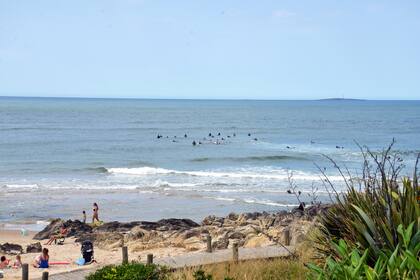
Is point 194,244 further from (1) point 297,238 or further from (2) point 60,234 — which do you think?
(2) point 60,234

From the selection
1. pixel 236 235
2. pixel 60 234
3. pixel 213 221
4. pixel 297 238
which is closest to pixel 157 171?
pixel 213 221

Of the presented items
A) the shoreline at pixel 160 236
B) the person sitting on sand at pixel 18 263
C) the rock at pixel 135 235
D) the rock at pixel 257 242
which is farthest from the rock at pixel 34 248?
the rock at pixel 257 242

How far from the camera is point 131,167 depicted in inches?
1778

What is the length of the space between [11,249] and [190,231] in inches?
221

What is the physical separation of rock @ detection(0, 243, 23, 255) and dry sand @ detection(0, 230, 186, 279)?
396 mm

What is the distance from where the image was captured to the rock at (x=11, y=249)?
20.2 m

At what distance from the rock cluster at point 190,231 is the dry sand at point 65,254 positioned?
0.51 meters

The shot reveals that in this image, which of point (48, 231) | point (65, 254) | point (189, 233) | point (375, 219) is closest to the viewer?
point (375, 219)

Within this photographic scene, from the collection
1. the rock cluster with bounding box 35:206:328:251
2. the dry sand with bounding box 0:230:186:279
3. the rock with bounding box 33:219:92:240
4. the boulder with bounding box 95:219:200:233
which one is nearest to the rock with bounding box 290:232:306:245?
the rock cluster with bounding box 35:206:328:251

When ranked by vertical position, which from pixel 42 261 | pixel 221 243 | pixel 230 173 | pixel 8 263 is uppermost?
pixel 221 243

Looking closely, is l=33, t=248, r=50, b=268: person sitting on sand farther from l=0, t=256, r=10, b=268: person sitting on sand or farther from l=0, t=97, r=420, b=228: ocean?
l=0, t=97, r=420, b=228: ocean

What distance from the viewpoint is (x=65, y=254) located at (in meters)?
20.0

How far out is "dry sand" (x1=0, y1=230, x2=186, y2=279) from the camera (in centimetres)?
1686

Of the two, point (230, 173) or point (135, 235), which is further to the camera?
point (230, 173)
